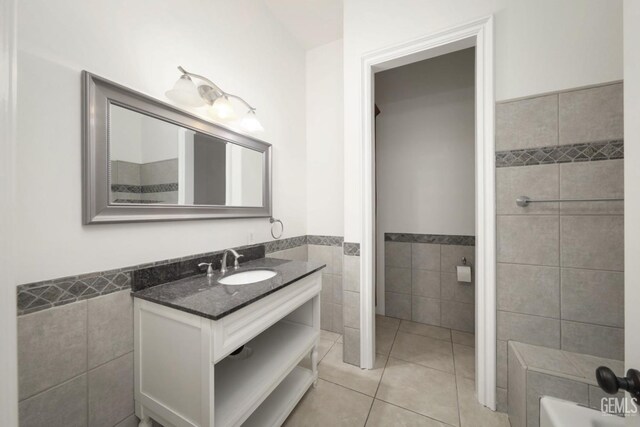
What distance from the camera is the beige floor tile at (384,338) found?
195 centimetres

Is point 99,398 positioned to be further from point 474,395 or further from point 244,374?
point 474,395

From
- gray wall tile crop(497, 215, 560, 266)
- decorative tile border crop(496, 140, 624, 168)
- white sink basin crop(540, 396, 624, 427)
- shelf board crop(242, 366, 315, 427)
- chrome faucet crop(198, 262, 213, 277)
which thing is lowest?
shelf board crop(242, 366, 315, 427)

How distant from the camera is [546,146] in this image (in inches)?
49.8

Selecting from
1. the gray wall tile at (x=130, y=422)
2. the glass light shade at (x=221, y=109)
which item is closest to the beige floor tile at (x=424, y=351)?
the gray wall tile at (x=130, y=422)

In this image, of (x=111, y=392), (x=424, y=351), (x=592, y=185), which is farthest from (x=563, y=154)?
(x=111, y=392)

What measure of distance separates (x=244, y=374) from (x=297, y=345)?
1.11 ft

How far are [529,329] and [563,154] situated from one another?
98cm

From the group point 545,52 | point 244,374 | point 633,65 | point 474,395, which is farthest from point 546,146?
point 244,374

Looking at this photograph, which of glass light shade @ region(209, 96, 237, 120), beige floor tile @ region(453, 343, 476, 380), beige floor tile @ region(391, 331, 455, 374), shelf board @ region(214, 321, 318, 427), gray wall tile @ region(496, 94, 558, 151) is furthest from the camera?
beige floor tile @ region(391, 331, 455, 374)

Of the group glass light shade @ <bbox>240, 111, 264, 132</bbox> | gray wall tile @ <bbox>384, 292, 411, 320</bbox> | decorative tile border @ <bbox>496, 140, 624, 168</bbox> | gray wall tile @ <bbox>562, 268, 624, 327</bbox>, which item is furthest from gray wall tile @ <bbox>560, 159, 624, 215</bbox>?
glass light shade @ <bbox>240, 111, 264, 132</bbox>

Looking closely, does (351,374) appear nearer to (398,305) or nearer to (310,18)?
(398,305)

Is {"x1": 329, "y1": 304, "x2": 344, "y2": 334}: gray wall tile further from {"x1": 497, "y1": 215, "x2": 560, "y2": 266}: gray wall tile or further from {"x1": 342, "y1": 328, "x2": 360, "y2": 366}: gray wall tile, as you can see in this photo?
{"x1": 497, "y1": 215, "x2": 560, "y2": 266}: gray wall tile

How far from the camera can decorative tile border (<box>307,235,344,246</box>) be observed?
7.27ft

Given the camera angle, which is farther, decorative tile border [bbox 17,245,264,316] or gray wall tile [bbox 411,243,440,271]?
gray wall tile [bbox 411,243,440,271]
